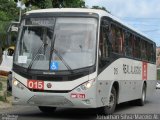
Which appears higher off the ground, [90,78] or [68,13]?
[68,13]

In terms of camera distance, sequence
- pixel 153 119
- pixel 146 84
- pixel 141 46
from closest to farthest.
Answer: pixel 153 119 < pixel 141 46 < pixel 146 84

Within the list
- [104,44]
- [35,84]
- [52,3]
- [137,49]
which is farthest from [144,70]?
[52,3]

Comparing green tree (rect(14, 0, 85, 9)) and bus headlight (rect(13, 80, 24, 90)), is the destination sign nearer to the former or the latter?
bus headlight (rect(13, 80, 24, 90))

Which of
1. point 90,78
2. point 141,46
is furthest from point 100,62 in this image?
point 141,46

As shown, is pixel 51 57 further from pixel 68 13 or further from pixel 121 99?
pixel 121 99

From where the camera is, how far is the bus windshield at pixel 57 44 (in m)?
13.5

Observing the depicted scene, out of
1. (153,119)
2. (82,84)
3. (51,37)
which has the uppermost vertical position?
(51,37)

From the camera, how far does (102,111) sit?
49.0 ft

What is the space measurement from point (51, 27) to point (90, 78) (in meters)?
1.95

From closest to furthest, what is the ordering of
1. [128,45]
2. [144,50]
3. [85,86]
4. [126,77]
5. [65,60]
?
[85,86]
[65,60]
[126,77]
[128,45]
[144,50]

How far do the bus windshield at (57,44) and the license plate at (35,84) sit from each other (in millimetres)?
396

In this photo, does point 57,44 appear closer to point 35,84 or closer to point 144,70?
point 35,84

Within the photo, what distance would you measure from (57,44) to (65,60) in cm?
59

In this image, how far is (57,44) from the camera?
13781mm
